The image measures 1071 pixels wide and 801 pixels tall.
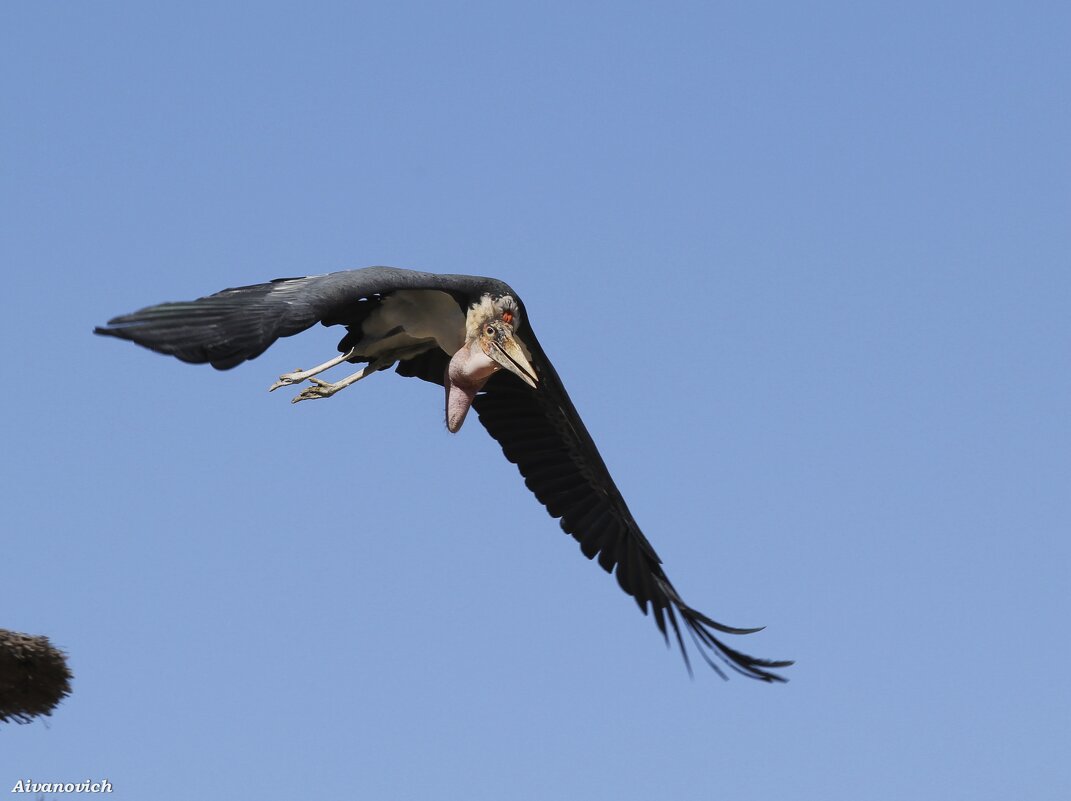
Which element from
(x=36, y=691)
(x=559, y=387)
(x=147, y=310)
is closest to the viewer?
(x=147, y=310)

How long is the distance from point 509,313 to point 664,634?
3161mm

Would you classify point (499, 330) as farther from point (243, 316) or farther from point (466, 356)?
point (243, 316)

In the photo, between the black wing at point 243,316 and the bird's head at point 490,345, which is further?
the bird's head at point 490,345

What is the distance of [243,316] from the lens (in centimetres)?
1369

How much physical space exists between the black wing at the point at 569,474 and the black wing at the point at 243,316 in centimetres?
338

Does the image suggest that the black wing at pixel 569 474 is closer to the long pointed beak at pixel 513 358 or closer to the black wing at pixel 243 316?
the long pointed beak at pixel 513 358

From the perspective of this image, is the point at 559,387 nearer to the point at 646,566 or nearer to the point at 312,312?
the point at 646,566

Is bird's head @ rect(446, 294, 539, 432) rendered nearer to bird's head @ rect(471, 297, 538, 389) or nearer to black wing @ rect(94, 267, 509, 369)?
bird's head @ rect(471, 297, 538, 389)

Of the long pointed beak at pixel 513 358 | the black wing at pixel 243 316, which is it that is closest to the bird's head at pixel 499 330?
the long pointed beak at pixel 513 358

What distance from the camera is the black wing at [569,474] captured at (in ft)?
58.5

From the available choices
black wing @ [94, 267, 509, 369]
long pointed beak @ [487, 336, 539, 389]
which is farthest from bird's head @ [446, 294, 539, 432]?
black wing @ [94, 267, 509, 369]

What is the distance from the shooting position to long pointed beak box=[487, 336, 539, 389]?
54.2ft

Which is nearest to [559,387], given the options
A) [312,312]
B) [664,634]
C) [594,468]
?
[594,468]

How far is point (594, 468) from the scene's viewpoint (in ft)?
59.4
